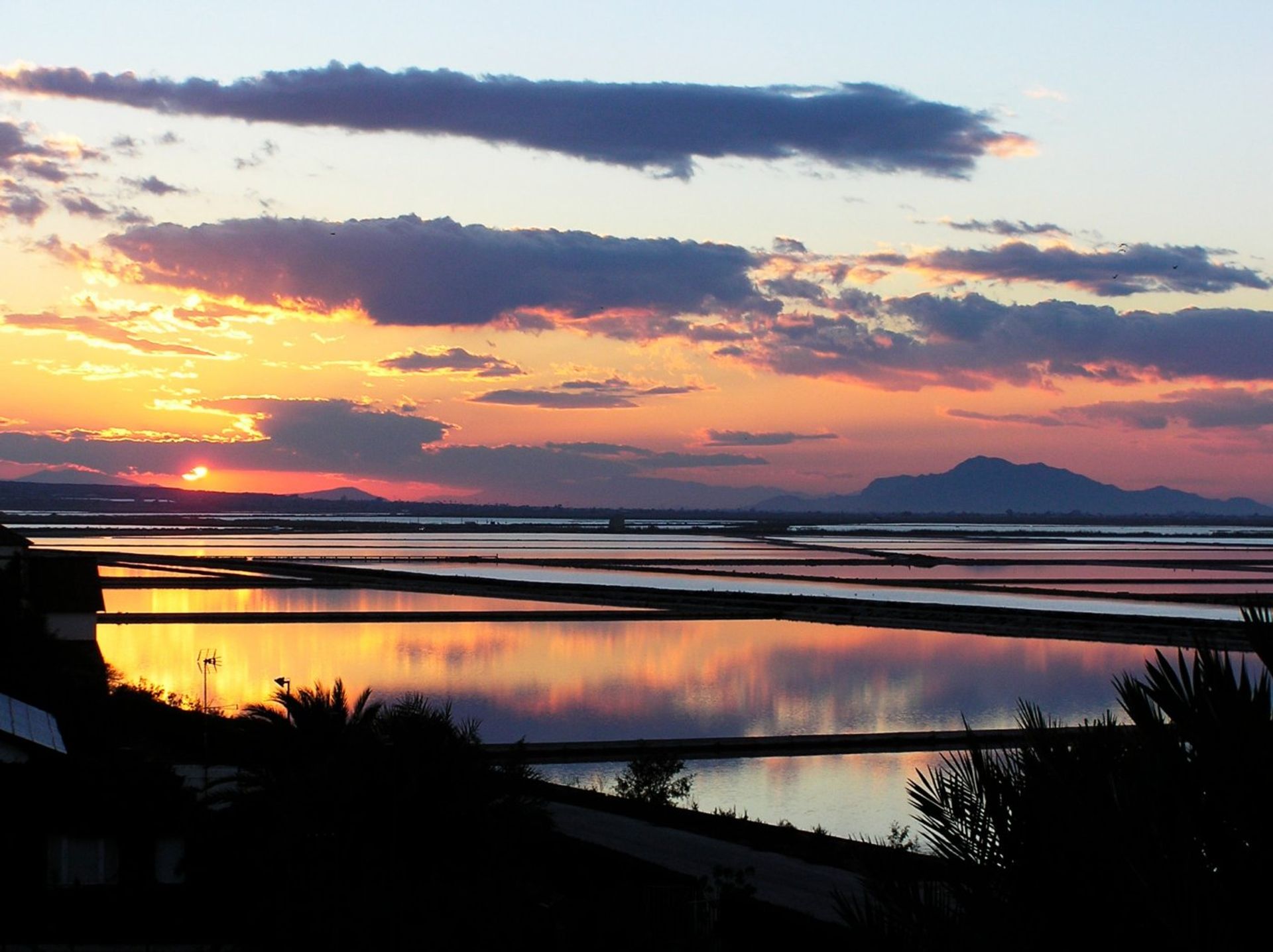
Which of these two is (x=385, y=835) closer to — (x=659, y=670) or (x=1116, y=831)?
(x=1116, y=831)

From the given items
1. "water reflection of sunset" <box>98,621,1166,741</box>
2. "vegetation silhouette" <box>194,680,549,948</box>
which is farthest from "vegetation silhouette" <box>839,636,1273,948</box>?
"water reflection of sunset" <box>98,621,1166,741</box>

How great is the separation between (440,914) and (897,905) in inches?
185

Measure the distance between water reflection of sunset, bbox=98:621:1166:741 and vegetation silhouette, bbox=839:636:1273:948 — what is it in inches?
823

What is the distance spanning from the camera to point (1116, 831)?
479 cm

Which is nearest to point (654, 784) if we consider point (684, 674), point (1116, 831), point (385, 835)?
point (385, 835)

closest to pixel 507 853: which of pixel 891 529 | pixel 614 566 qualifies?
Answer: pixel 614 566

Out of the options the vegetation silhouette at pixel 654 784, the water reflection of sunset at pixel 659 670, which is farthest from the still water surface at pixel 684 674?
the vegetation silhouette at pixel 654 784

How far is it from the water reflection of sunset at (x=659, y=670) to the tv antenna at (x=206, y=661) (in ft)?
1.06

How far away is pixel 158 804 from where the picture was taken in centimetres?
1164

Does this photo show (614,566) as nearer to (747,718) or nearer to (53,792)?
(747,718)

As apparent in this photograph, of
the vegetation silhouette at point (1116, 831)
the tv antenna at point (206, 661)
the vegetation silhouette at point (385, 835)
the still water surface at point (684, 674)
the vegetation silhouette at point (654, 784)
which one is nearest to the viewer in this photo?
the vegetation silhouette at point (1116, 831)

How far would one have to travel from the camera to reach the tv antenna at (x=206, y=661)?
27.8m

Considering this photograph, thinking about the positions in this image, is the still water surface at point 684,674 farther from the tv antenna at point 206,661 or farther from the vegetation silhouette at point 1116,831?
the vegetation silhouette at point 1116,831

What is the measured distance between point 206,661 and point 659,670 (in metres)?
12.2
